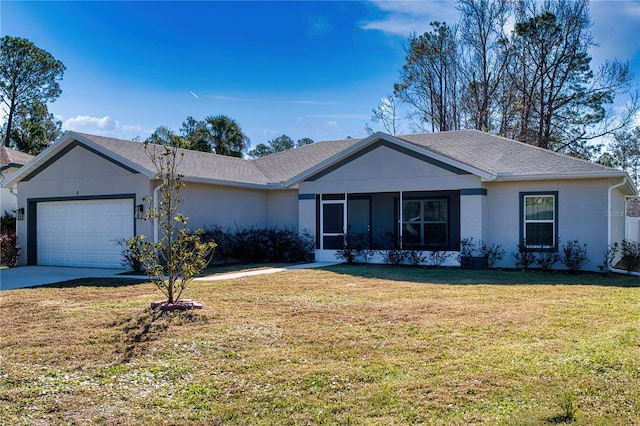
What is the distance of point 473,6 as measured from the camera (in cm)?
3105

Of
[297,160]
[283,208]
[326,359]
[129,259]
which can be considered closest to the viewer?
[326,359]

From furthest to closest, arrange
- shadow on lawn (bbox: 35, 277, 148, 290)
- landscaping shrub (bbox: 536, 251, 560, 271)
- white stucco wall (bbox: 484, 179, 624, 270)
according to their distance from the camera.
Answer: landscaping shrub (bbox: 536, 251, 560, 271) → white stucco wall (bbox: 484, 179, 624, 270) → shadow on lawn (bbox: 35, 277, 148, 290)

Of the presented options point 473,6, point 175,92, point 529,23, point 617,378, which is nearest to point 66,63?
point 175,92

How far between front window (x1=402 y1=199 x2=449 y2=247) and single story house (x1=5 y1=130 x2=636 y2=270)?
0.11 feet

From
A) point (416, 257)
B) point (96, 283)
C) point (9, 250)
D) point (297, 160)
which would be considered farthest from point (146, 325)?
point (297, 160)

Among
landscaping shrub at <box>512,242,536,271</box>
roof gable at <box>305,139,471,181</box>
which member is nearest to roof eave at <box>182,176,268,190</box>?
roof gable at <box>305,139,471,181</box>

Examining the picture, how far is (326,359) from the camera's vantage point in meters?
6.21

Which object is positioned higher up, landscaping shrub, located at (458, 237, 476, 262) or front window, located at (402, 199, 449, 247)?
front window, located at (402, 199, 449, 247)

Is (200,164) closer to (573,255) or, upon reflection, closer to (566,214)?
(566,214)

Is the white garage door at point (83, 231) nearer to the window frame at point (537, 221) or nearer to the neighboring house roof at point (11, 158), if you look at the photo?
the neighboring house roof at point (11, 158)

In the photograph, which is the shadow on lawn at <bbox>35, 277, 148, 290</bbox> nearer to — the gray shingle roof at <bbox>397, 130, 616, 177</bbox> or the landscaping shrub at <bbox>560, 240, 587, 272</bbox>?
the gray shingle roof at <bbox>397, 130, 616, 177</bbox>

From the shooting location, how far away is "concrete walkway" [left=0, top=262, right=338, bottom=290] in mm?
13344

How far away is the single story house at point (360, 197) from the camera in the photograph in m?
15.6

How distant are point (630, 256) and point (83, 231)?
54.9ft
